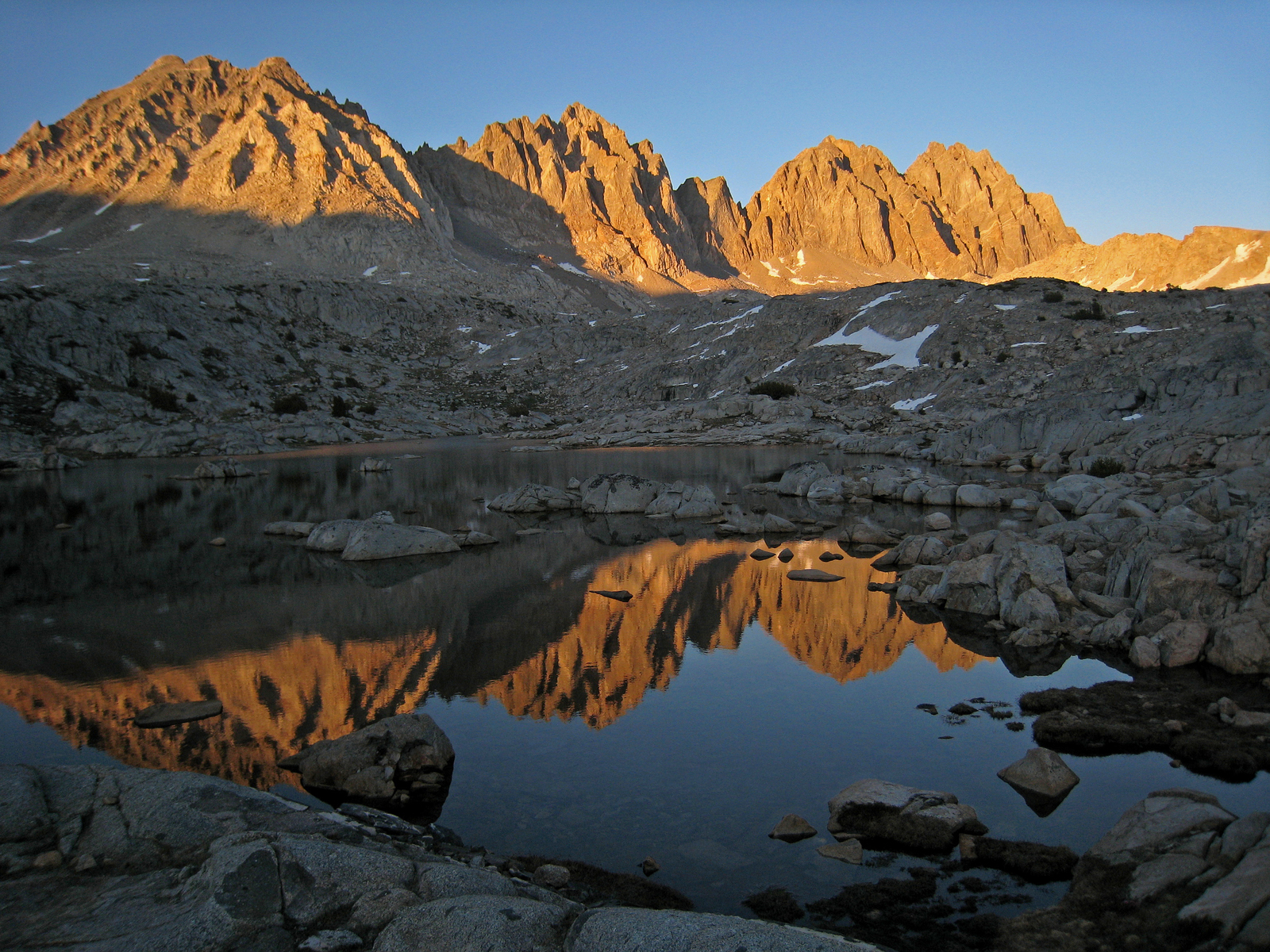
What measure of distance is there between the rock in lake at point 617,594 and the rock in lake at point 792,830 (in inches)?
398

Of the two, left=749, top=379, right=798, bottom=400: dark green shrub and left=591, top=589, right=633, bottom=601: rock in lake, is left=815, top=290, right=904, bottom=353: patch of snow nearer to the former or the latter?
left=749, top=379, right=798, bottom=400: dark green shrub

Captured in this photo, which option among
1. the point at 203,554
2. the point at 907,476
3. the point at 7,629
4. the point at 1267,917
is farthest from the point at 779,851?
the point at 907,476

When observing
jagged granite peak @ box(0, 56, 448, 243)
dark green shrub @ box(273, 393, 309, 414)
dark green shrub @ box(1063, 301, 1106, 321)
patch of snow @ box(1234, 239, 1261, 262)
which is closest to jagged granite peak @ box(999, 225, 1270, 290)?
patch of snow @ box(1234, 239, 1261, 262)

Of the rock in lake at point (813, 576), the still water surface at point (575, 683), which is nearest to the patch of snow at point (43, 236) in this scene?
the still water surface at point (575, 683)

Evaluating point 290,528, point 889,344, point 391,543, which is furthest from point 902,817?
point 889,344

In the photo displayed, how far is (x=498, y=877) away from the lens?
19.9 ft

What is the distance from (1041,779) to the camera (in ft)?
29.4

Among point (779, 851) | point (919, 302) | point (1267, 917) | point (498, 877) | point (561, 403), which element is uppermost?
point (919, 302)

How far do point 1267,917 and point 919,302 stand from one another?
88.4m

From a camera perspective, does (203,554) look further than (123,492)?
No

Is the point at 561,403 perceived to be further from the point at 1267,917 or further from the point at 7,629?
the point at 1267,917

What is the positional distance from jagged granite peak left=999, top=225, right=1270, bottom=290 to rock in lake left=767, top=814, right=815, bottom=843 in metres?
193

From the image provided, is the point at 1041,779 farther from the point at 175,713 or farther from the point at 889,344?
the point at 889,344

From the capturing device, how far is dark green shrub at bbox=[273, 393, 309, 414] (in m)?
72.8
